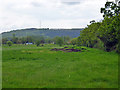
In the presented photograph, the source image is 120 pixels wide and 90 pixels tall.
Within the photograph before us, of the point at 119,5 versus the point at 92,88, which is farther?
the point at 119,5

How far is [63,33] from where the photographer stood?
614 ft

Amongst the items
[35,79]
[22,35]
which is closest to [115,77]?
[35,79]

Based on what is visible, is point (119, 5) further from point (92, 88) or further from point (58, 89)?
point (58, 89)

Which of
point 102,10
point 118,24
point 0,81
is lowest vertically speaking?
point 0,81

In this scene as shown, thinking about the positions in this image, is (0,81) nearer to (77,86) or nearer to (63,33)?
(77,86)

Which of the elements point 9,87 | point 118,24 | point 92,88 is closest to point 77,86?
point 92,88

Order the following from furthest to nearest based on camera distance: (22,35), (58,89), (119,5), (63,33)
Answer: (63,33) < (22,35) < (119,5) < (58,89)

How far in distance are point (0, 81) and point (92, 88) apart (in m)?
6.40

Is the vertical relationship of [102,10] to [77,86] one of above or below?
above

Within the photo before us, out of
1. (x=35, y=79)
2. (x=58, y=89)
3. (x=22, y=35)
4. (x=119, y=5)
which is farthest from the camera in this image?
(x=22, y=35)

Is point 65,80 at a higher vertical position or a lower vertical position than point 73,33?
lower

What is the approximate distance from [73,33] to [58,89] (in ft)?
598

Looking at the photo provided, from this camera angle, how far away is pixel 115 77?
996cm

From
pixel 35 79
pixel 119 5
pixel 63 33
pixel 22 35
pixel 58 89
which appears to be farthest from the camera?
pixel 63 33
